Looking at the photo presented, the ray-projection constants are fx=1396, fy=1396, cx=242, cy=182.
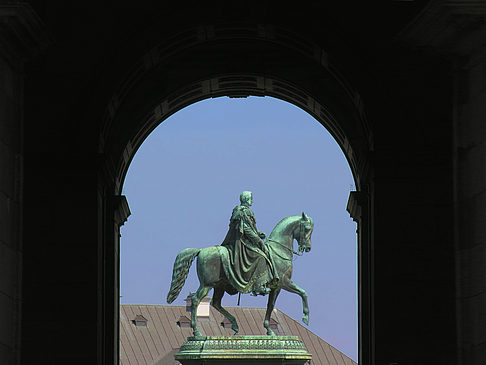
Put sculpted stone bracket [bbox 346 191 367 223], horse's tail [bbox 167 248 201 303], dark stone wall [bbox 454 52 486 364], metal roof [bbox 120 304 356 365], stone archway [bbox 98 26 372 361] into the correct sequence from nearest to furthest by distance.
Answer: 1. dark stone wall [bbox 454 52 486 364]
2. stone archway [bbox 98 26 372 361]
3. sculpted stone bracket [bbox 346 191 367 223]
4. horse's tail [bbox 167 248 201 303]
5. metal roof [bbox 120 304 356 365]

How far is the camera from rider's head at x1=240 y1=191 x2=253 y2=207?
3784cm

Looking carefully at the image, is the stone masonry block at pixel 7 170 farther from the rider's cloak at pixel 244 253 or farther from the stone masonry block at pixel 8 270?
the rider's cloak at pixel 244 253

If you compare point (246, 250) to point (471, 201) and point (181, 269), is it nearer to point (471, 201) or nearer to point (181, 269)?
point (181, 269)

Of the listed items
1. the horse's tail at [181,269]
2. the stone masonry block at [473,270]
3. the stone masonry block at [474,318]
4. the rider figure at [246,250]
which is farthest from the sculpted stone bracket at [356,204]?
the horse's tail at [181,269]

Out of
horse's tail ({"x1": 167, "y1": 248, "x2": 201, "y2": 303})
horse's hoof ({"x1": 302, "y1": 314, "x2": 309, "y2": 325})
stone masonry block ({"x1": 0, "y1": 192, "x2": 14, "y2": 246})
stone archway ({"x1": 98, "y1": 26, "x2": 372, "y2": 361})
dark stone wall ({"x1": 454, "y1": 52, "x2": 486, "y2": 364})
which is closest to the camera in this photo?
stone masonry block ({"x1": 0, "y1": 192, "x2": 14, "y2": 246})

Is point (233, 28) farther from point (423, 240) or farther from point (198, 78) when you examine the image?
point (423, 240)

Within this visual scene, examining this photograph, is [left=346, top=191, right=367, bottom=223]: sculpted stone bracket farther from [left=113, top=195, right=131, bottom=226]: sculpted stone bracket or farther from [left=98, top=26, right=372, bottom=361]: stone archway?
[left=113, top=195, right=131, bottom=226]: sculpted stone bracket

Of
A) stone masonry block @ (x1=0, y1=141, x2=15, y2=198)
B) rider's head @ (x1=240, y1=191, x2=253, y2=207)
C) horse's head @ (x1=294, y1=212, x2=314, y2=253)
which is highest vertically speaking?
rider's head @ (x1=240, y1=191, x2=253, y2=207)

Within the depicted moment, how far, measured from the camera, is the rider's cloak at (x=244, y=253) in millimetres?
37938

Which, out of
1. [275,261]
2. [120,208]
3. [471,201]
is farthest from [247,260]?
[471,201]

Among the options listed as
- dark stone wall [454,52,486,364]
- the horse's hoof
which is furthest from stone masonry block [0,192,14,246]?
the horse's hoof

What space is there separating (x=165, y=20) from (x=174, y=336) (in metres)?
67.6

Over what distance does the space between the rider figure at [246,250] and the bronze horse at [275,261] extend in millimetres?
332

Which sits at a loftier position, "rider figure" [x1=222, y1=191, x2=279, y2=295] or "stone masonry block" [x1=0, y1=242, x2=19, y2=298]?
"rider figure" [x1=222, y1=191, x2=279, y2=295]
